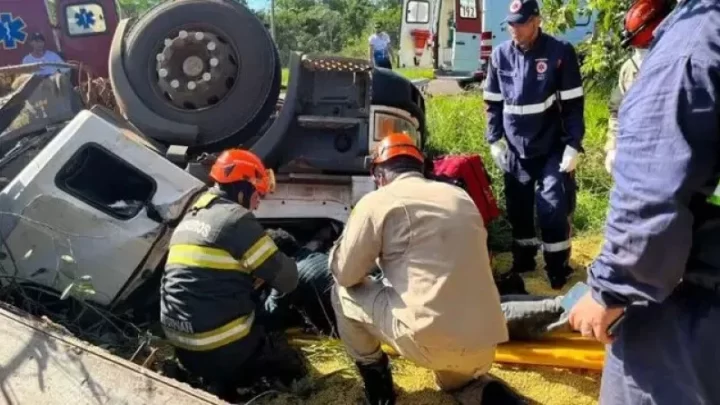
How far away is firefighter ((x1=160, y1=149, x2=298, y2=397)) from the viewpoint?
9.78 ft

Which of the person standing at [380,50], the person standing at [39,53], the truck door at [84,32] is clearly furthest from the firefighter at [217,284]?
the person standing at [380,50]

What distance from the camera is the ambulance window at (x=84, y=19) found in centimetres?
720

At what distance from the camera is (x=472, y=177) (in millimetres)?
4500

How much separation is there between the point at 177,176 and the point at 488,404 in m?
1.70

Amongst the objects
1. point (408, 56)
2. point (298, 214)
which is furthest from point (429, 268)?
point (408, 56)

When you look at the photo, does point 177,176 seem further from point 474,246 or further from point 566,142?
point 566,142

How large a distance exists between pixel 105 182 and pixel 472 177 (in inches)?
80.2

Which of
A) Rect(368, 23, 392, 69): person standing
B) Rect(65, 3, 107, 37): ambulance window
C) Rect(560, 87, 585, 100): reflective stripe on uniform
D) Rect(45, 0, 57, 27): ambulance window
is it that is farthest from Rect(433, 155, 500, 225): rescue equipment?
Rect(368, 23, 392, 69): person standing

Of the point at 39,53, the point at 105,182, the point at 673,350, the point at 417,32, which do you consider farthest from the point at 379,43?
the point at 673,350

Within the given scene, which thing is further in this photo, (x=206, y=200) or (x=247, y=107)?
(x=247, y=107)

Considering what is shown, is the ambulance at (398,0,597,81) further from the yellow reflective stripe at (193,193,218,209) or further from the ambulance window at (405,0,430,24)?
the yellow reflective stripe at (193,193,218,209)

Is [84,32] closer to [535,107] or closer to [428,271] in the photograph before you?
[535,107]

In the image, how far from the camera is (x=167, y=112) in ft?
13.8

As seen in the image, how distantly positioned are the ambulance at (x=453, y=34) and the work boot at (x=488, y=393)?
31.6 feet
